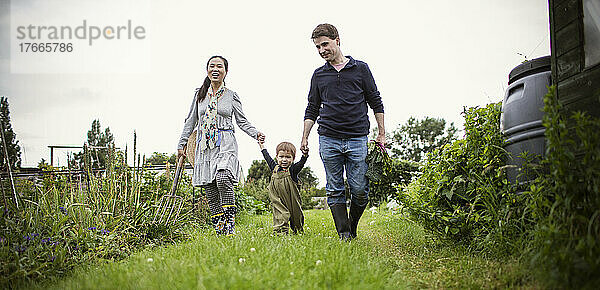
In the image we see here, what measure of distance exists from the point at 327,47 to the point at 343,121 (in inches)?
29.1

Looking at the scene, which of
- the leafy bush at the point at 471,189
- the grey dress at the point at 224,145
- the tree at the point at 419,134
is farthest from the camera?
the tree at the point at 419,134

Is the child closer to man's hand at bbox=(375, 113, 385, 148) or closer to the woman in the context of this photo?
the woman

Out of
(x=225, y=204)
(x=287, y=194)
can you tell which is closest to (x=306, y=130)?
(x=287, y=194)

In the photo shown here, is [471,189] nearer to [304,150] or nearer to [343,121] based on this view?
[343,121]

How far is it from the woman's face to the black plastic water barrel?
10.0 feet

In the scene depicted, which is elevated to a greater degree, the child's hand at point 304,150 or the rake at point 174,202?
the child's hand at point 304,150

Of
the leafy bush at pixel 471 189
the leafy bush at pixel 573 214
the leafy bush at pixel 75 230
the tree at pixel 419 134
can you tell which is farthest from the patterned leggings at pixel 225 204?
the tree at pixel 419 134

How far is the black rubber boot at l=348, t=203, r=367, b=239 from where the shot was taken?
4336mm

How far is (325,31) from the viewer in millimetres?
4273

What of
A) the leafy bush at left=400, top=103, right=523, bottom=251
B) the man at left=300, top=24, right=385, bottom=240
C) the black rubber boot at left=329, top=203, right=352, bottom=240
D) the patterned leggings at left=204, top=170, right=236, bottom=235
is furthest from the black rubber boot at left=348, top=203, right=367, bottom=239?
the patterned leggings at left=204, top=170, right=236, bottom=235

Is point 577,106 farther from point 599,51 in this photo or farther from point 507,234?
point 507,234

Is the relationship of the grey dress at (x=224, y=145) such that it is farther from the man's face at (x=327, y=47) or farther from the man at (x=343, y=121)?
the man's face at (x=327, y=47)

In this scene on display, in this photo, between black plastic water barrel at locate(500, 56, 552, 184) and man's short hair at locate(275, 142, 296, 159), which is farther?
man's short hair at locate(275, 142, 296, 159)

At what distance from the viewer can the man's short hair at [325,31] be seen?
427cm
